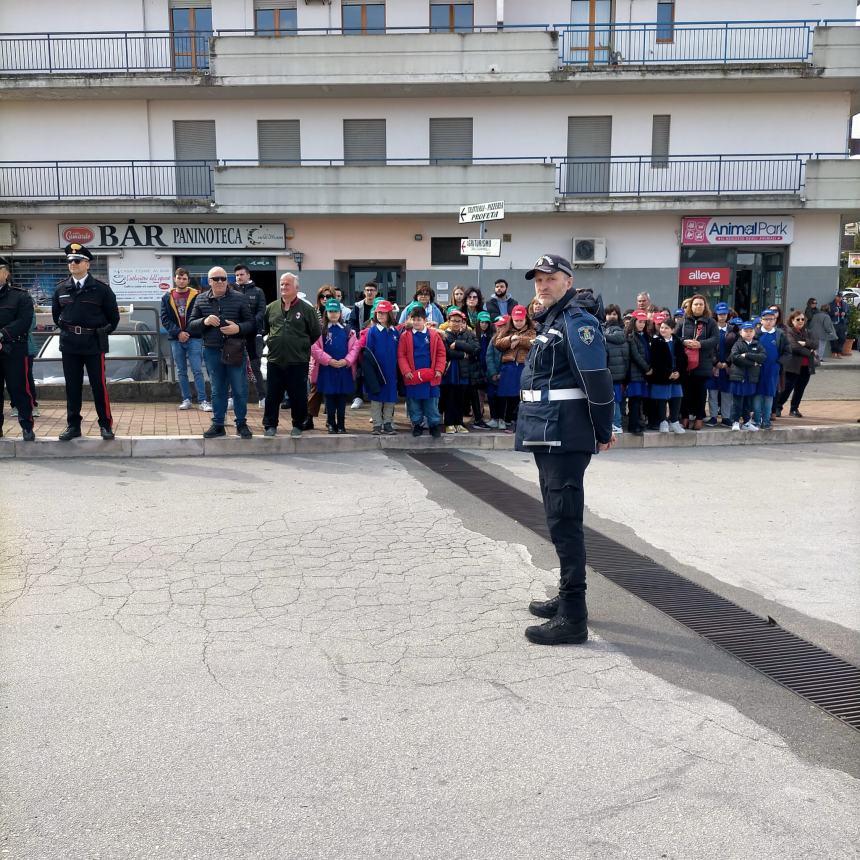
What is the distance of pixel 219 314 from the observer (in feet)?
32.8

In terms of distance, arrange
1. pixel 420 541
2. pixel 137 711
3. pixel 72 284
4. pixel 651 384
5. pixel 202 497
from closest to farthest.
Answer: pixel 137 711
pixel 420 541
pixel 202 497
pixel 72 284
pixel 651 384

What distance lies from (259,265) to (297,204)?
2.60 metres

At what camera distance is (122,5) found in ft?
82.1

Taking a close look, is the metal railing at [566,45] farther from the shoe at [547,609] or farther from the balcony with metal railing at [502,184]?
the shoe at [547,609]

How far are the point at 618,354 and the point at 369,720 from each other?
7.87 metres

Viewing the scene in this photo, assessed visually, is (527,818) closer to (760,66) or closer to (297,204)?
(297,204)

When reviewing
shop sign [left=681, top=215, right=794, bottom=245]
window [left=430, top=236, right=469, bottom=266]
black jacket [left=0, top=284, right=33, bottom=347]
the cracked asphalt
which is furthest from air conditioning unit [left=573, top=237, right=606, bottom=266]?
the cracked asphalt

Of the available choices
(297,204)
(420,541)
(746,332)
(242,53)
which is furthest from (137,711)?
(242,53)

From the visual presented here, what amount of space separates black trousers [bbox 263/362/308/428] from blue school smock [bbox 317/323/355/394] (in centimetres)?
33

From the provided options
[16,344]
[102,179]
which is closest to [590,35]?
[102,179]

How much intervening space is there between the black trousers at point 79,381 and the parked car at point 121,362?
11.0 feet

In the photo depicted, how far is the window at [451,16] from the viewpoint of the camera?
981 inches

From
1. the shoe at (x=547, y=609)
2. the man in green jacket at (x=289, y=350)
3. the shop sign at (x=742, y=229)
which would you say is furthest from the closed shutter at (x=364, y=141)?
the shoe at (x=547, y=609)

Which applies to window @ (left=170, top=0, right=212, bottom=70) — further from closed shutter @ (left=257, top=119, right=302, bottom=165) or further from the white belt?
the white belt
